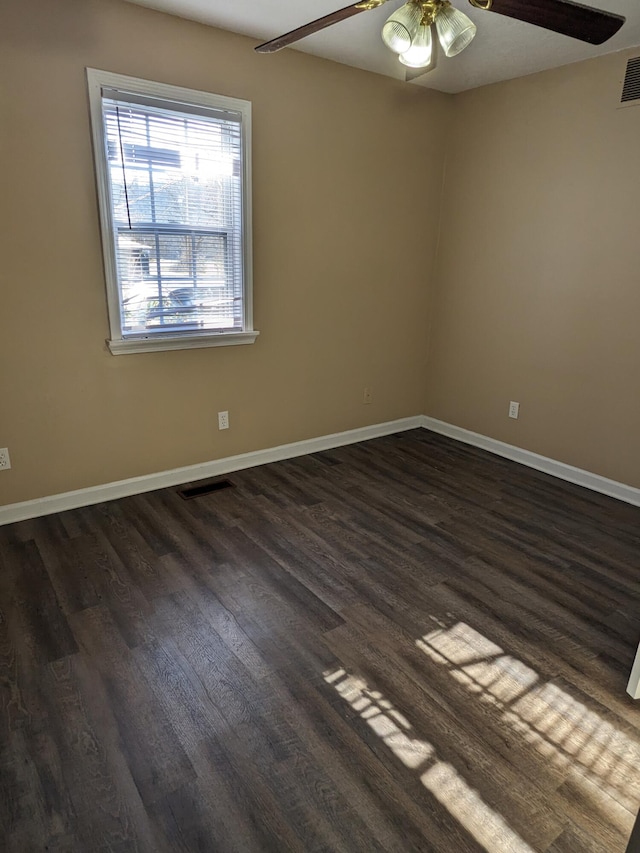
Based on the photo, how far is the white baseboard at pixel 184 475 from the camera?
299 cm

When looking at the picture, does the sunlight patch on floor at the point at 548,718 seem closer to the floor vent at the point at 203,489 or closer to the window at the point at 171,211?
the floor vent at the point at 203,489

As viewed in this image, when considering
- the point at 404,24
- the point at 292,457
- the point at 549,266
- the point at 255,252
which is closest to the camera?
the point at 404,24

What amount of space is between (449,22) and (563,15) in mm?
496

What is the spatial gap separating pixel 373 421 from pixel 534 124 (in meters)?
2.38

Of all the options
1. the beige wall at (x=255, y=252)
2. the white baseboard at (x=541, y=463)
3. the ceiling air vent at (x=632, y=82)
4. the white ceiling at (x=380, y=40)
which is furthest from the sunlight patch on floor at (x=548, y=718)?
the ceiling air vent at (x=632, y=82)

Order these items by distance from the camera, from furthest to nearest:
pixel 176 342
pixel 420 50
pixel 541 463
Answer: pixel 541 463 → pixel 176 342 → pixel 420 50

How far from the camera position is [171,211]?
3.03 meters

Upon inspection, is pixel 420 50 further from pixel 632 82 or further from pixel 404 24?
pixel 632 82

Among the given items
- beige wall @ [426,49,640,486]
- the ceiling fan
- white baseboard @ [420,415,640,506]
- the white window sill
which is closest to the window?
the white window sill

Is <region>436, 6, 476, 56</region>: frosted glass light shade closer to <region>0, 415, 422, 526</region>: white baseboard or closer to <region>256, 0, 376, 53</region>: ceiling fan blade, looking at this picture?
<region>256, 0, 376, 53</region>: ceiling fan blade

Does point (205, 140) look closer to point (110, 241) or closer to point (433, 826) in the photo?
point (110, 241)

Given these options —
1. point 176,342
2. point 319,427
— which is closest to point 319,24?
point 176,342

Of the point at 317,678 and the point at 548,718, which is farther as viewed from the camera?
the point at 317,678

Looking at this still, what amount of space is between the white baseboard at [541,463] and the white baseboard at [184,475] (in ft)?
1.17
